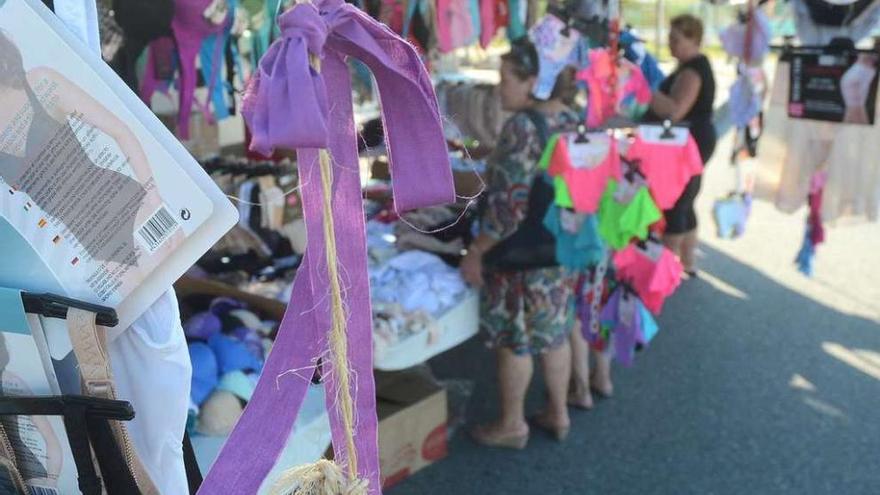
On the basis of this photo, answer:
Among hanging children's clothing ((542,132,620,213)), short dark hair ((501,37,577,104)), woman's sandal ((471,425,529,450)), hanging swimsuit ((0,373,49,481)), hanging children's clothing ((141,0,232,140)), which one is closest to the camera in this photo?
hanging swimsuit ((0,373,49,481))

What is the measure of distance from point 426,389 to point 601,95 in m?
1.20

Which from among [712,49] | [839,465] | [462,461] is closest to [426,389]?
[462,461]

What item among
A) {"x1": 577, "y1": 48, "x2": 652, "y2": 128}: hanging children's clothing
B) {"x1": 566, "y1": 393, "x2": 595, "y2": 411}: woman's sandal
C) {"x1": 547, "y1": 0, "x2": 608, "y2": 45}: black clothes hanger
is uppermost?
{"x1": 547, "y1": 0, "x2": 608, "y2": 45}: black clothes hanger

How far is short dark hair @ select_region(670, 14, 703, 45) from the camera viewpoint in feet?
12.6

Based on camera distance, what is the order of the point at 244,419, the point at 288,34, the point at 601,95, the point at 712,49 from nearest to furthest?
the point at 288,34 → the point at 244,419 → the point at 601,95 → the point at 712,49

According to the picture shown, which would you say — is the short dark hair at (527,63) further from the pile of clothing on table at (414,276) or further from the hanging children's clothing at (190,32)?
the hanging children's clothing at (190,32)

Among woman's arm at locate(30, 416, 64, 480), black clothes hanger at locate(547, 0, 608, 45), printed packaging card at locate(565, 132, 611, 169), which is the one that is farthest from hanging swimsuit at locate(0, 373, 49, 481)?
black clothes hanger at locate(547, 0, 608, 45)

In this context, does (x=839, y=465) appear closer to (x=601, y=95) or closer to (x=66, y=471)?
(x=601, y=95)

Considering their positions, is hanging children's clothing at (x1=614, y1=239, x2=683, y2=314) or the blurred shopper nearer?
the blurred shopper

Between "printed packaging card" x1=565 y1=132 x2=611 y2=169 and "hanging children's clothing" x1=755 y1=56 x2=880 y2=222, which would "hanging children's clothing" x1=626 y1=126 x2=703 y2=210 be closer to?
"printed packaging card" x1=565 y1=132 x2=611 y2=169

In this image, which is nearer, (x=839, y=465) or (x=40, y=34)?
(x=40, y=34)

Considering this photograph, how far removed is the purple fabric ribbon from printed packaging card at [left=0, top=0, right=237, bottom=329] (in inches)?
3.9

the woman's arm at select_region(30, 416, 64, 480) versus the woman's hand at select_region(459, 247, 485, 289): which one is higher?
the woman's arm at select_region(30, 416, 64, 480)

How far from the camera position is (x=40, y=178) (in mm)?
792
